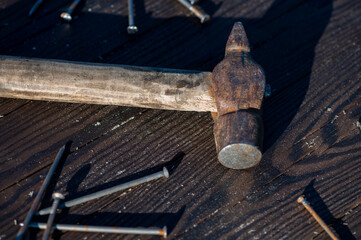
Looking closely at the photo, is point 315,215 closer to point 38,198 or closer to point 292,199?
point 292,199

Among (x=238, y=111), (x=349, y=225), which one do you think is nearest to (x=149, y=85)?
(x=238, y=111)

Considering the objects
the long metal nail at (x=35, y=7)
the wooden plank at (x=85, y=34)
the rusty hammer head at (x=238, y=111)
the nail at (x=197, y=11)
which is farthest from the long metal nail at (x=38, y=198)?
the nail at (x=197, y=11)

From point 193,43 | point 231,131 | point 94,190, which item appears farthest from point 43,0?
point 231,131

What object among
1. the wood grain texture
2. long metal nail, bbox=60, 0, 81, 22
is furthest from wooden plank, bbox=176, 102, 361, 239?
long metal nail, bbox=60, 0, 81, 22

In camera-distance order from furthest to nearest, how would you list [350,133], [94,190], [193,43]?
[193,43] → [350,133] → [94,190]

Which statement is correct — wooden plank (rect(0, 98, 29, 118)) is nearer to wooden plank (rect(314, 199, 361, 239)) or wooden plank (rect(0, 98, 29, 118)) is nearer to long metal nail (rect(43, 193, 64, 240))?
long metal nail (rect(43, 193, 64, 240))

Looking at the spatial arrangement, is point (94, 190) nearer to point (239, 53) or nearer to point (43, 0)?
point (239, 53)
